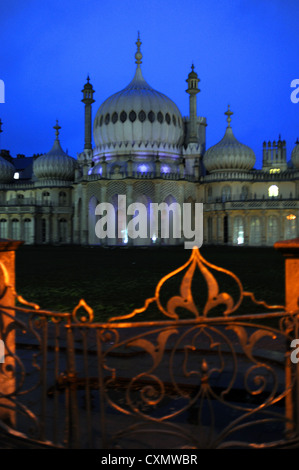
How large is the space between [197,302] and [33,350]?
4.34 metres

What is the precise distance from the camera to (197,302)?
31.0 ft

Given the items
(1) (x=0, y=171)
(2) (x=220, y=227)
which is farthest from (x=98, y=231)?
(1) (x=0, y=171)

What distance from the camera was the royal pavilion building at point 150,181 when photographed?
39656mm

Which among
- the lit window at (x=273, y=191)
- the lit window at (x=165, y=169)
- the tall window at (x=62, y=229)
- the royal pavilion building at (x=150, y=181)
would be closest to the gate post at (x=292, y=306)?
the royal pavilion building at (x=150, y=181)

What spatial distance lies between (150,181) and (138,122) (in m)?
6.93

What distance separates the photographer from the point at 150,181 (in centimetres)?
3997

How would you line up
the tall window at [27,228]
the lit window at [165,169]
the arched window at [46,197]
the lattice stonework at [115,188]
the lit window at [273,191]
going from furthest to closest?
the arched window at [46,197]
the tall window at [27,228]
the lit window at [273,191]
the lit window at [165,169]
the lattice stonework at [115,188]

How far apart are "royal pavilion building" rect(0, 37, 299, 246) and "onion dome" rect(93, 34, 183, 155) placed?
10 centimetres

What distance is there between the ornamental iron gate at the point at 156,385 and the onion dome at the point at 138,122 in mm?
39155

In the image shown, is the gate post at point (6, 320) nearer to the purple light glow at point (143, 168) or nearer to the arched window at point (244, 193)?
the purple light glow at point (143, 168)

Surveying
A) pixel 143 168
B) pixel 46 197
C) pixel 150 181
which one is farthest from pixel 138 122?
pixel 46 197

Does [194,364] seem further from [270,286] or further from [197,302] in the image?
[270,286]

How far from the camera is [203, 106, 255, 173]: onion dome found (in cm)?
4366
